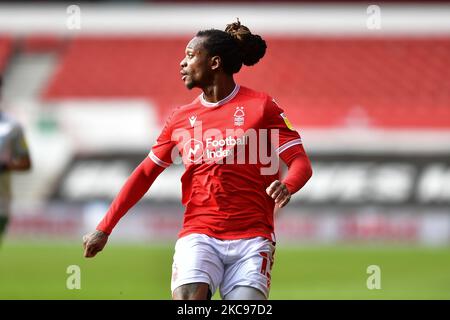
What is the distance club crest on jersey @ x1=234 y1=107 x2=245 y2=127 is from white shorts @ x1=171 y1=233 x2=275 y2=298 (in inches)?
25.1

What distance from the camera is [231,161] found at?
5.39 metres

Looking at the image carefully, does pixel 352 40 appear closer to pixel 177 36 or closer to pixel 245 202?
pixel 177 36

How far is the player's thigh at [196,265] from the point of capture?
5.12m

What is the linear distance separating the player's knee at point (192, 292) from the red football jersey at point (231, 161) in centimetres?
33

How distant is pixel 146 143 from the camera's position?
18172 millimetres

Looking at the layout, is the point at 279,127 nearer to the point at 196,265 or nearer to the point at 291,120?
the point at 196,265

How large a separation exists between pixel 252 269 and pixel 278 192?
0.46m

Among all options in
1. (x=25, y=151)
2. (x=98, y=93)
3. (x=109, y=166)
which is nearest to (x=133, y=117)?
(x=98, y=93)

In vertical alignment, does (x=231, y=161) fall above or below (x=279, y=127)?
below

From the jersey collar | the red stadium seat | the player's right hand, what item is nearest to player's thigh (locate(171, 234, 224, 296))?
the player's right hand

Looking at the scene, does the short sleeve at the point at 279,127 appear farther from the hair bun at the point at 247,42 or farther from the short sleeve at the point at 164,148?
the short sleeve at the point at 164,148

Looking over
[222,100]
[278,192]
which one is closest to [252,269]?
[278,192]

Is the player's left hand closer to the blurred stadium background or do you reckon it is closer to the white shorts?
the white shorts

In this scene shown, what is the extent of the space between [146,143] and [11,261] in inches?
165
